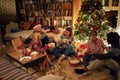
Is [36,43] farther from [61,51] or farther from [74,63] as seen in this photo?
[74,63]

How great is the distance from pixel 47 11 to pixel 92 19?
7.43 ft

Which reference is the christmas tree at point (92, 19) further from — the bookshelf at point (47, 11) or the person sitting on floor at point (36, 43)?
the bookshelf at point (47, 11)

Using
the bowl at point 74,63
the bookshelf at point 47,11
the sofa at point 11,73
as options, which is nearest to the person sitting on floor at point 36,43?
the bowl at point 74,63

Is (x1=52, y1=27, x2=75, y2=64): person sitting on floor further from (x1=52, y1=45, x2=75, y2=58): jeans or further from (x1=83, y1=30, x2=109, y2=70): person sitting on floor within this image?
(x1=83, y1=30, x2=109, y2=70): person sitting on floor

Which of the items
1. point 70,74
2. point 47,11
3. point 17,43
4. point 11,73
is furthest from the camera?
point 47,11

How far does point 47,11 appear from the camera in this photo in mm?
6664

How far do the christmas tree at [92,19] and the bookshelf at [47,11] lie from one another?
1.51 meters

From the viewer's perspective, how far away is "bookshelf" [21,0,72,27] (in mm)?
6504

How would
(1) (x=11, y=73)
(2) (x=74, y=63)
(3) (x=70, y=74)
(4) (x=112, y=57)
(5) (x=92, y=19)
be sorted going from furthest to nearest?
(5) (x=92, y=19), (2) (x=74, y=63), (3) (x=70, y=74), (4) (x=112, y=57), (1) (x=11, y=73)

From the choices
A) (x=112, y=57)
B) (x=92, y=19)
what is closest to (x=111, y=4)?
(x=92, y=19)

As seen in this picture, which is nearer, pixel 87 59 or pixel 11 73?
pixel 11 73

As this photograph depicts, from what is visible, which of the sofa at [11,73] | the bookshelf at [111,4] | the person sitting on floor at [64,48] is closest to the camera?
the sofa at [11,73]

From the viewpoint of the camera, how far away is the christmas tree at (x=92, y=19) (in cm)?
496

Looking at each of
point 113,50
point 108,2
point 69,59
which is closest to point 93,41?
point 113,50
